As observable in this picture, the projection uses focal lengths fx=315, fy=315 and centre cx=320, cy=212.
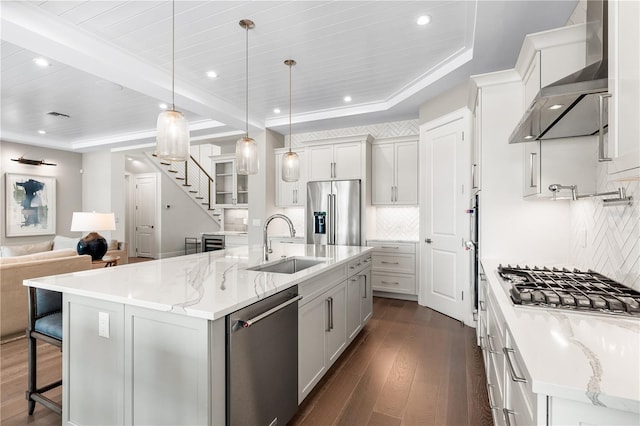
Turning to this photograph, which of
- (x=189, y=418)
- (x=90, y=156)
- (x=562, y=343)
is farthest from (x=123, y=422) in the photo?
(x=90, y=156)

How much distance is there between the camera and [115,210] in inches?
277

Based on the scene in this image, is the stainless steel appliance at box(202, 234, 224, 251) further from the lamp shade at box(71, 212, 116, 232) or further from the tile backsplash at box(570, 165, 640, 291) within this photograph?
the tile backsplash at box(570, 165, 640, 291)

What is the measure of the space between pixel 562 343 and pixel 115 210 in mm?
8062

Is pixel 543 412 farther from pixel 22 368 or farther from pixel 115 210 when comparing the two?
pixel 115 210

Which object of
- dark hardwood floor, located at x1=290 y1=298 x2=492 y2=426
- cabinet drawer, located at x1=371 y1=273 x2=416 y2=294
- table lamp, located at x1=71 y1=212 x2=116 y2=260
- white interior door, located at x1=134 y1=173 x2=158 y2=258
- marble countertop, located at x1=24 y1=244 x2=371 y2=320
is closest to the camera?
marble countertop, located at x1=24 y1=244 x2=371 y2=320

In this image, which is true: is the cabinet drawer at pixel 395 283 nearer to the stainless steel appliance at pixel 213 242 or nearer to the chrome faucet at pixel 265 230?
the chrome faucet at pixel 265 230

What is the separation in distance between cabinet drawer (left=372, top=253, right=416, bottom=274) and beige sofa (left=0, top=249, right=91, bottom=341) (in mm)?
3921

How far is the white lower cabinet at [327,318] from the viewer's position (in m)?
2.04

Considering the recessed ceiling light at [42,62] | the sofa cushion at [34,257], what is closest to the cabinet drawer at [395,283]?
the sofa cushion at [34,257]

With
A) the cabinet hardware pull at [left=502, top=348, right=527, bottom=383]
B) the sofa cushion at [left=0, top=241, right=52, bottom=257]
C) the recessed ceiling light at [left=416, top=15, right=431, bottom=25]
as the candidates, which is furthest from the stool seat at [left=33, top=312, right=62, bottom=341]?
the sofa cushion at [left=0, top=241, right=52, bottom=257]

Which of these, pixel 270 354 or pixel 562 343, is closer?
pixel 562 343

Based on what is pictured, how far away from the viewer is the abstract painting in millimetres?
Answer: 6215

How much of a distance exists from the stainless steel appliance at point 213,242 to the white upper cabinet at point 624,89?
5.89 m

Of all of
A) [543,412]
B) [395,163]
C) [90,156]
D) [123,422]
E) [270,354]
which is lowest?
[123,422]
